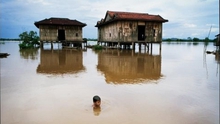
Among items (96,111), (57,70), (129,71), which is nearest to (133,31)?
(129,71)

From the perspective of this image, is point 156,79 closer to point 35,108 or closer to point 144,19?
point 35,108

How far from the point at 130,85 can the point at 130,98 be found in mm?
1526

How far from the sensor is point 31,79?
7895mm

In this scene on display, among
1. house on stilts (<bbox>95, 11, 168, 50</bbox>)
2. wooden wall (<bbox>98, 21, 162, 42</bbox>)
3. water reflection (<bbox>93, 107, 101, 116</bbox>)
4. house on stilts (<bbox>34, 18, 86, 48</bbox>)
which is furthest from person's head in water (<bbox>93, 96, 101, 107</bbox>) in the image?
house on stilts (<bbox>34, 18, 86, 48</bbox>)

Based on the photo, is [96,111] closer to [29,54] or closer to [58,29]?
[29,54]

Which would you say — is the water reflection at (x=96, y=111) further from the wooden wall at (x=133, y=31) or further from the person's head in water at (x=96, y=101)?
the wooden wall at (x=133, y=31)

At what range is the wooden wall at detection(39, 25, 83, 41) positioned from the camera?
88.7ft

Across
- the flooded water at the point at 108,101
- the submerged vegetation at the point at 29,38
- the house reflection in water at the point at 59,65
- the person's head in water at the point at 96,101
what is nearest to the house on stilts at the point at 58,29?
the submerged vegetation at the point at 29,38

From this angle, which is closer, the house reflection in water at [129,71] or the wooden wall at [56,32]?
the house reflection in water at [129,71]

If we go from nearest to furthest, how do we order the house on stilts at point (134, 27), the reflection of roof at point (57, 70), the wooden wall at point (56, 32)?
the reflection of roof at point (57, 70) < the house on stilts at point (134, 27) < the wooden wall at point (56, 32)

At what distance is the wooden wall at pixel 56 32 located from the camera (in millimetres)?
27031

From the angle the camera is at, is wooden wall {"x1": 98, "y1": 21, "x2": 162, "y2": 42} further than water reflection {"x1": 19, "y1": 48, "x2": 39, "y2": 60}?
Yes

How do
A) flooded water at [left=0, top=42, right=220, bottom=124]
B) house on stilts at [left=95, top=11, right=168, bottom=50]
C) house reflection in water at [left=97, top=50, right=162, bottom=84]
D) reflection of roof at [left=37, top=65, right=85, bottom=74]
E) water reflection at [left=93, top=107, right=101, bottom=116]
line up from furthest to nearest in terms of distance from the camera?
house on stilts at [left=95, top=11, right=168, bottom=50]
reflection of roof at [left=37, top=65, right=85, bottom=74]
house reflection in water at [left=97, top=50, right=162, bottom=84]
water reflection at [left=93, top=107, right=101, bottom=116]
flooded water at [left=0, top=42, right=220, bottom=124]

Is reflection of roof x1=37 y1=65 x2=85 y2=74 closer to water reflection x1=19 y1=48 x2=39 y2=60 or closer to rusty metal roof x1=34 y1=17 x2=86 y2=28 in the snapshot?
water reflection x1=19 y1=48 x2=39 y2=60
